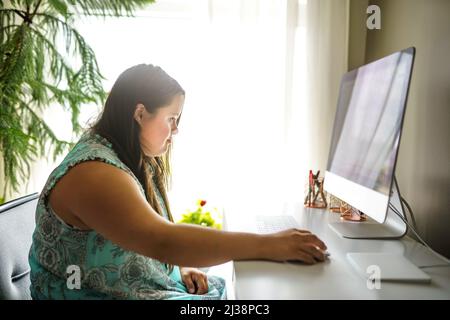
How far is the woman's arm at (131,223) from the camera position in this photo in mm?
683

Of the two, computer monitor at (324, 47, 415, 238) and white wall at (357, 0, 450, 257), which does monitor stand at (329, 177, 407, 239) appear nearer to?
computer monitor at (324, 47, 415, 238)

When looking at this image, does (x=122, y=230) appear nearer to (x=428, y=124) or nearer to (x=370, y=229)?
(x=370, y=229)

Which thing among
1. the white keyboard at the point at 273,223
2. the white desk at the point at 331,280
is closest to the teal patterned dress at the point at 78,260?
the white desk at the point at 331,280

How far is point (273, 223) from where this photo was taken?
1119 millimetres

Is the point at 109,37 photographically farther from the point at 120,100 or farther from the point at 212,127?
the point at 120,100

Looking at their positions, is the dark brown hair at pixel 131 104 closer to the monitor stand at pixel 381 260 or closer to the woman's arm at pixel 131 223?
the woman's arm at pixel 131 223

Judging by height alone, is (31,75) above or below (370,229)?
above

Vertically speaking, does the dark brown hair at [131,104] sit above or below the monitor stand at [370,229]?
above

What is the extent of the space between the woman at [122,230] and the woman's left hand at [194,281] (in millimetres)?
58

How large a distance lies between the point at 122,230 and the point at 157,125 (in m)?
0.34

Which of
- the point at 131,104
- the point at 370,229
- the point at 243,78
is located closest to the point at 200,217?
the point at 243,78

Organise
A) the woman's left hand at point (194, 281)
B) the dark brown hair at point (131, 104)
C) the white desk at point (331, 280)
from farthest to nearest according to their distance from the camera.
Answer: the woman's left hand at point (194, 281) < the dark brown hair at point (131, 104) < the white desk at point (331, 280)

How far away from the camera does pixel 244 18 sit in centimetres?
179

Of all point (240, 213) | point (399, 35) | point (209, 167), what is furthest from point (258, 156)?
point (399, 35)
